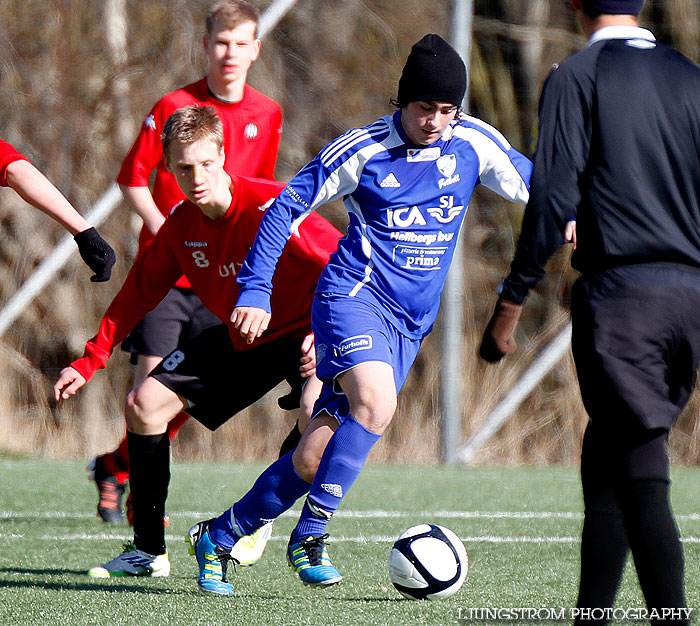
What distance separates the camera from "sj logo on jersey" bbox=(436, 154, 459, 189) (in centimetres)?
385

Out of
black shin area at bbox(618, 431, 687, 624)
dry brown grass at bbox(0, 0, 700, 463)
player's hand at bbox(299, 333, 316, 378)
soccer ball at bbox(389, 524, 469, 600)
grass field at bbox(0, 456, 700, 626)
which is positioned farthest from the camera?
dry brown grass at bbox(0, 0, 700, 463)

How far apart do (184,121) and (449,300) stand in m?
4.94

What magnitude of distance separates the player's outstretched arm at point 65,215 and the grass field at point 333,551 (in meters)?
1.02

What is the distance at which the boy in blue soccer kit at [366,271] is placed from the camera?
3.53m

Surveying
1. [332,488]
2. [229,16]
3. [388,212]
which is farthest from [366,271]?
[229,16]

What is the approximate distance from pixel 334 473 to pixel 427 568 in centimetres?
38

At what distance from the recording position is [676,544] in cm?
246

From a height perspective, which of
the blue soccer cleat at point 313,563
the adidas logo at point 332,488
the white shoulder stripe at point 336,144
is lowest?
the blue soccer cleat at point 313,563

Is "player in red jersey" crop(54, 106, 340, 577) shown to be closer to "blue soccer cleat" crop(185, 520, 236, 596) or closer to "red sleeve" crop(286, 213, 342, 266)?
"red sleeve" crop(286, 213, 342, 266)

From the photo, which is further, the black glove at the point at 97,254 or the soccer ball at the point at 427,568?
the black glove at the point at 97,254

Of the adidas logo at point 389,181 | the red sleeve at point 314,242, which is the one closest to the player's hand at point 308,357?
the red sleeve at point 314,242

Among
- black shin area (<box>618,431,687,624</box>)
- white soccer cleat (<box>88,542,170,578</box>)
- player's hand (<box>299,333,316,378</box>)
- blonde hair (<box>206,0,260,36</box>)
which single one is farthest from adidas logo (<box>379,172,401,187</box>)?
blonde hair (<box>206,0,260,36</box>)

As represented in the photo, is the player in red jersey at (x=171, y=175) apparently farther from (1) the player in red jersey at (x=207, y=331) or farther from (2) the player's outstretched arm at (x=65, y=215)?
(2) the player's outstretched arm at (x=65, y=215)

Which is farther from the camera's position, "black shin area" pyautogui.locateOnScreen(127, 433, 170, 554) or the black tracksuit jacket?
"black shin area" pyautogui.locateOnScreen(127, 433, 170, 554)
